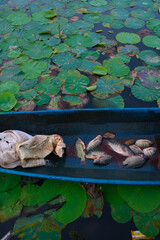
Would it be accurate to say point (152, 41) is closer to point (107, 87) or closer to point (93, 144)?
point (107, 87)

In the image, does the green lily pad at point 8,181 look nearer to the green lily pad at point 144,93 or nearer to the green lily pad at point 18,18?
the green lily pad at point 144,93

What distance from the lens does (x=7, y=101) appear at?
3.34 meters

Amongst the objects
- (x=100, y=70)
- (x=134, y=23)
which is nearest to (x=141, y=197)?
(x=100, y=70)

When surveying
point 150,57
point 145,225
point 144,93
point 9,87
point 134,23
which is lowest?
point 145,225

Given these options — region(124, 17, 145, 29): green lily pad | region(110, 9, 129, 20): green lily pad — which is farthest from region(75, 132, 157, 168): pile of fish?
region(110, 9, 129, 20): green lily pad

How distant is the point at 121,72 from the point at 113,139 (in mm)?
1592

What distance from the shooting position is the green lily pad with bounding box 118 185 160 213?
212cm

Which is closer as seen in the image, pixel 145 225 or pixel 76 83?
pixel 145 225

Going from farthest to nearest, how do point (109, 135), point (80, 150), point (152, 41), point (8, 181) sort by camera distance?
point (152, 41), point (109, 135), point (80, 150), point (8, 181)

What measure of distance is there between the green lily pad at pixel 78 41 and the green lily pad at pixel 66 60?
436 mm

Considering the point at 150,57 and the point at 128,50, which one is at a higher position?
the point at 128,50

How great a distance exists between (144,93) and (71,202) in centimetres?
231

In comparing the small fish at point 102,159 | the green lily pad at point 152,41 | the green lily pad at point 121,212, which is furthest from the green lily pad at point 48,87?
the green lily pad at point 152,41

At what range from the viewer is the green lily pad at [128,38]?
14.2 ft
